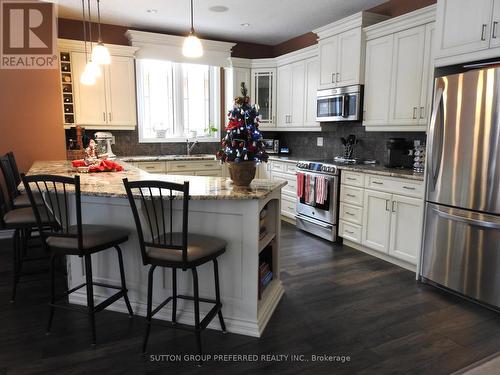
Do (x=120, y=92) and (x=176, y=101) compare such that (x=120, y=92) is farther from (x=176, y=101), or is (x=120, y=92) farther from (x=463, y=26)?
(x=463, y=26)

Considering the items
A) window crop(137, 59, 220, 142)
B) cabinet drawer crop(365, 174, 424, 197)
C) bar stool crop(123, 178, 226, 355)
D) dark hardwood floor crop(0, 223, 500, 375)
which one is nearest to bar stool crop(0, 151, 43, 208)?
dark hardwood floor crop(0, 223, 500, 375)

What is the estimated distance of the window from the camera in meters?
5.79

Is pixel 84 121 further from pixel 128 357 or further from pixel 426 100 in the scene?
pixel 426 100

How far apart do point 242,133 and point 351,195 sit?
85.0 inches

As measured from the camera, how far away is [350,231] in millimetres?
4215

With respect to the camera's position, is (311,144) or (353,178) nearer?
Result: (353,178)

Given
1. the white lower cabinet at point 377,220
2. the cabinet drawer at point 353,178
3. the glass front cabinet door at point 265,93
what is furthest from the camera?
the glass front cabinet door at point 265,93

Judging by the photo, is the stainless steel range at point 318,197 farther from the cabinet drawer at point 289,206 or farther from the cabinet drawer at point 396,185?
the cabinet drawer at point 396,185

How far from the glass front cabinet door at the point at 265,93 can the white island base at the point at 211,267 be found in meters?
3.51

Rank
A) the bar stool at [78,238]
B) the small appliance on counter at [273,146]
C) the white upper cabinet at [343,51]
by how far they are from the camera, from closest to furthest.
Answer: the bar stool at [78,238] → the white upper cabinet at [343,51] → the small appliance on counter at [273,146]

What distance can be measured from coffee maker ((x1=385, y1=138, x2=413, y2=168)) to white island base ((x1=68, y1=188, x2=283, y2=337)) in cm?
183

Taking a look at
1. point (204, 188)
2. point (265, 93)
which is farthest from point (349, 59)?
point (204, 188)

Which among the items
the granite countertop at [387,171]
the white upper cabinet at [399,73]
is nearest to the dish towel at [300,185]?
the granite countertop at [387,171]

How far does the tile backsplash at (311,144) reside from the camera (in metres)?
4.56
